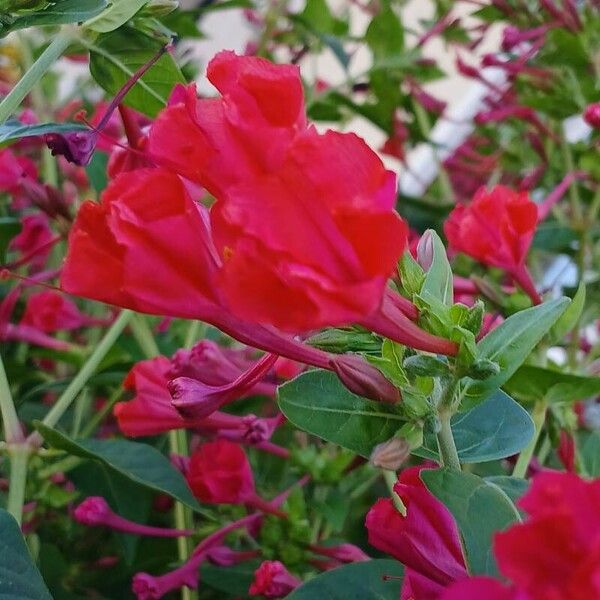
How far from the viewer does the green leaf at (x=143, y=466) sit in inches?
20.5

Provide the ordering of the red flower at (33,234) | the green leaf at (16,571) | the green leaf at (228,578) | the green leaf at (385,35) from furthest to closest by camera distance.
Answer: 1. the green leaf at (385,35)
2. the red flower at (33,234)
3. the green leaf at (228,578)
4. the green leaf at (16,571)

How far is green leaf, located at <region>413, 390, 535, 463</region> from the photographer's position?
0.37 m

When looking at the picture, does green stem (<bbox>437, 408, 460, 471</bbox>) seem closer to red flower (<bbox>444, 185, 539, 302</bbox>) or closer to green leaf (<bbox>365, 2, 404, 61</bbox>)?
red flower (<bbox>444, 185, 539, 302</bbox>)

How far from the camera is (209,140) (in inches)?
11.8

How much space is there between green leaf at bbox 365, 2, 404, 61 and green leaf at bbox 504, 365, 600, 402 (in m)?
0.54

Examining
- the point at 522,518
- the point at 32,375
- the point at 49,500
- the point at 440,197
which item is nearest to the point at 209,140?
the point at 522,518

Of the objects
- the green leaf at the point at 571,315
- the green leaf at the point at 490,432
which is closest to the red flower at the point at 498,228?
the green leaf at the point at 571,315

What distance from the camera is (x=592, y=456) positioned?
572 mm

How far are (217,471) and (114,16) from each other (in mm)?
277

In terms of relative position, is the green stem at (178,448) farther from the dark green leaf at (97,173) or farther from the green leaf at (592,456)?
the green leaf at (592,456)

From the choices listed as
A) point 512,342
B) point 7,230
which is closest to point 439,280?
point 512,342

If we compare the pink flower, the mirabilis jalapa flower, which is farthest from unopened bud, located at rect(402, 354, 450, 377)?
the pink flower

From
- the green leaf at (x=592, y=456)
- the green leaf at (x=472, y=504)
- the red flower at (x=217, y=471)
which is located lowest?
the green leaf at (x=592, y=456)

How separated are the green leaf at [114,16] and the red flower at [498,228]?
0.22 meters
